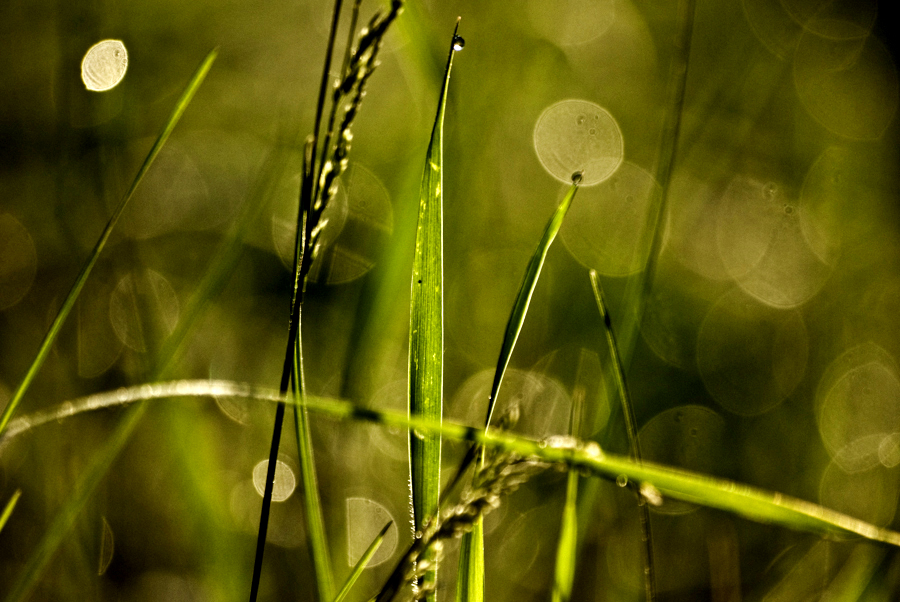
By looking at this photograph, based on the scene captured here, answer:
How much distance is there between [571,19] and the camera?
322 cm

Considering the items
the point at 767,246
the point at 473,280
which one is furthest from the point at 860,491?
the point at 767,246

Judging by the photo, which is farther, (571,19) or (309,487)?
(571,19)

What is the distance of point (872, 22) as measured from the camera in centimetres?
286

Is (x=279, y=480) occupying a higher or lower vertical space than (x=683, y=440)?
lower

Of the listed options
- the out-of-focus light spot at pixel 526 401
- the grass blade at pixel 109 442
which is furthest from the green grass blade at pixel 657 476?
the out-of-focus light spot at pixel 526 401

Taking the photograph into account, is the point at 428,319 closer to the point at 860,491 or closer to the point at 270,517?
the point at 270,517

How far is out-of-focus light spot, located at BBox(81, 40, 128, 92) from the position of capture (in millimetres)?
1227

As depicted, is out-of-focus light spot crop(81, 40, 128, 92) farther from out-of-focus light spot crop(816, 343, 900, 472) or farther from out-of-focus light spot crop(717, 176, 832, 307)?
out-of-focus light spot crop(717, 176, 832, 307)

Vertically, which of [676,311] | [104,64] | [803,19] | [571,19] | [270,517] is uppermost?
[571,19]

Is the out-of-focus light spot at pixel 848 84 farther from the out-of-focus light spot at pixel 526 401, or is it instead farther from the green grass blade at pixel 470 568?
the green grass blade at pixel 470 568

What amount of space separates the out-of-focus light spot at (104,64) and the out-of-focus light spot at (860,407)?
1822 millimetres

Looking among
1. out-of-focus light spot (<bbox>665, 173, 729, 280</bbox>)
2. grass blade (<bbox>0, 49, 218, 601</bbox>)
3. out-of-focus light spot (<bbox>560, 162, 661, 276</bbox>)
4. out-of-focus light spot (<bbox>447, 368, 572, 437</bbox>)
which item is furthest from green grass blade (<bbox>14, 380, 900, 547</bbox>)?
out-of-focus light spot (<bbox>665, 173, 729, 280</bbox>)

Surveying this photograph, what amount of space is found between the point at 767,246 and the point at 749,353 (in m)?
0.74

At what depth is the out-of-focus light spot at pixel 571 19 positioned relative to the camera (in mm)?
2842
